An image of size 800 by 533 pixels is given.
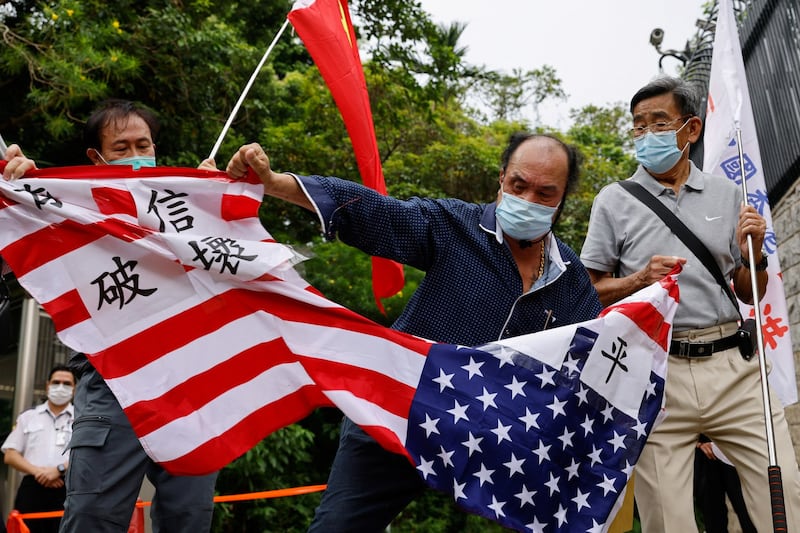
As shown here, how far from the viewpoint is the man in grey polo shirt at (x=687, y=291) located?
405cm

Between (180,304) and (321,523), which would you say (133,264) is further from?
(321,523)

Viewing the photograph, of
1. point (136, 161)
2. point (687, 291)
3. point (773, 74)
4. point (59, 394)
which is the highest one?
point (773, 74)

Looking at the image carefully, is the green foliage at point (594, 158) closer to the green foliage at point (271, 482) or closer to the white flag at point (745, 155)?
the green foliage at point (271, 482)

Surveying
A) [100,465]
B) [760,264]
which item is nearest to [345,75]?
[760,264]

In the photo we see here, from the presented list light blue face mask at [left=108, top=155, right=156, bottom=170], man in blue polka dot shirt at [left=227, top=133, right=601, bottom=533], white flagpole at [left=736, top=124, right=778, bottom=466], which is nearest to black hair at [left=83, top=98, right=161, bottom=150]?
light blue face mask at [left=108, top=155, right=156, bottom=170]

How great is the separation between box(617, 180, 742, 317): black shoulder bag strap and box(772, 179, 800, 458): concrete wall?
3.51 metres

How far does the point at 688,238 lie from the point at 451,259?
153 cm

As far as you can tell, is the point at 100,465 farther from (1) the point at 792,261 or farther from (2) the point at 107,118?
(1) the point at 792,261

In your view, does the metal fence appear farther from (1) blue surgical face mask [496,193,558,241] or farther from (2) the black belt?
(1) blue surgical face mask [496,193,558,241]

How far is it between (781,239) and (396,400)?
6.03m

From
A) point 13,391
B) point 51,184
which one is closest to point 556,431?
point 51,184

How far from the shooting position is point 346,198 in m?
3.12

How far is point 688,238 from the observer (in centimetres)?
436

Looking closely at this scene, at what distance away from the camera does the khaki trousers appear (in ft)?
13.2
